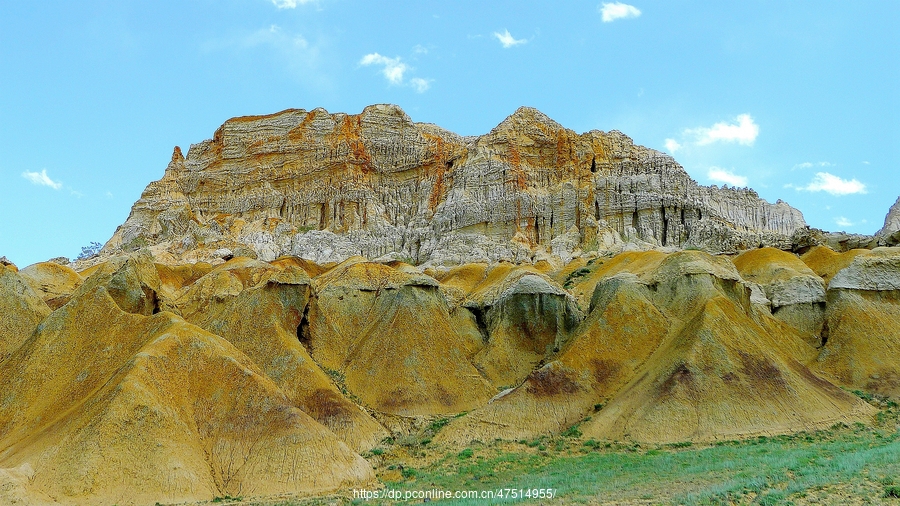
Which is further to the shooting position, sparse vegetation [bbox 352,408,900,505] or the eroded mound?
the eroded mound

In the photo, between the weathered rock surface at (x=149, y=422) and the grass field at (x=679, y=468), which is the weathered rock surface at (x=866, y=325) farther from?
the weathered rock surface at (x=149, y=422)

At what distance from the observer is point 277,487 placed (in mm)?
34000

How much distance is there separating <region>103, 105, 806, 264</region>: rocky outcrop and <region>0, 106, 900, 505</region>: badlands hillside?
33.4 inches

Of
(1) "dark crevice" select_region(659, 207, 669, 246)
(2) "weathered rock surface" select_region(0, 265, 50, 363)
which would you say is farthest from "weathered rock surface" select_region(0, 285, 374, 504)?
(1) "dark crevice" select_region(659, 207, 669, 246)

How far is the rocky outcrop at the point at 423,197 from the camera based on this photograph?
9119 centimetres

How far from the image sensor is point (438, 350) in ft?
175

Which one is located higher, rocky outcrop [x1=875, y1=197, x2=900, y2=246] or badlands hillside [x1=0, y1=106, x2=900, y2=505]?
rocky outcrop [x1=875, y1=197, x2=900, y2=246]

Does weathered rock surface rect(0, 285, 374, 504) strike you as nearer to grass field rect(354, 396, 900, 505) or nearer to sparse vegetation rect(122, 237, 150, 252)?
grass field rect(354, 396, 900, 505)

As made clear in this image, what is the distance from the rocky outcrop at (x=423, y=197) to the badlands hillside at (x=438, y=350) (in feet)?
2.78

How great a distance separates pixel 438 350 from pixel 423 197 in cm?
5562

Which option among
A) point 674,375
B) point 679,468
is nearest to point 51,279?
point 674,375

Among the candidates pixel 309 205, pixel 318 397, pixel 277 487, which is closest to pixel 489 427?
pixel 318 397

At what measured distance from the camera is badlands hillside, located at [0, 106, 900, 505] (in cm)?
3509

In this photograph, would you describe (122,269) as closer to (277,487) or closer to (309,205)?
(277,487)
